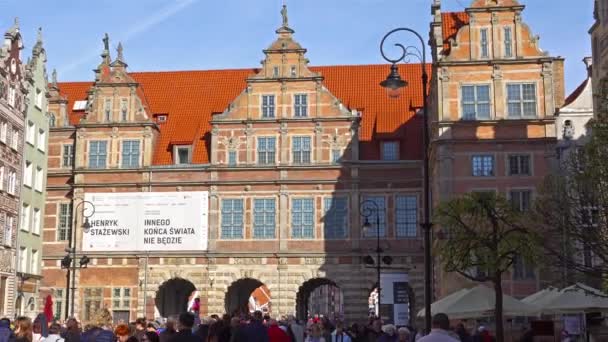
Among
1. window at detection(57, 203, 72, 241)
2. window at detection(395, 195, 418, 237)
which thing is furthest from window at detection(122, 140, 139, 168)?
window at detection(395, 195, 418, 237)

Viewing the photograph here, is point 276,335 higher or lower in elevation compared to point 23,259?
lower

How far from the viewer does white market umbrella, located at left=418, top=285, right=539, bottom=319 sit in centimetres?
2111

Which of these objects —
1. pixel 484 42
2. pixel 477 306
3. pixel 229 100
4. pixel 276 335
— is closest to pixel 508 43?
pixel 484 42

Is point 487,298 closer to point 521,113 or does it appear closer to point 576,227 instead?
point 576,227

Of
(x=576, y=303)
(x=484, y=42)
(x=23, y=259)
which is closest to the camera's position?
(x=576, y=303)

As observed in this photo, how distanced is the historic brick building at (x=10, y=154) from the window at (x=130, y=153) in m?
4.87

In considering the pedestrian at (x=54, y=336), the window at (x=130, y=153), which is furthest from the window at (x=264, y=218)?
the pedestrian at (x=54, y=336)

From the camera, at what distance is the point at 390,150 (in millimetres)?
40812

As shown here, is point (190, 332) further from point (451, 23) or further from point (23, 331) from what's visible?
point (451, 23)

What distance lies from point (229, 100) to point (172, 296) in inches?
404

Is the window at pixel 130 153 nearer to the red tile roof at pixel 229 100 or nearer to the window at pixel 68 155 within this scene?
the red tile roof at pixel 229 100

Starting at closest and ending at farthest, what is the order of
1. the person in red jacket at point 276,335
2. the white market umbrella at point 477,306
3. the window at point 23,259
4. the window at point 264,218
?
the person in red jacket at point 276,335
the white market umbrella at point 477,306
the window at point 23,259
the window at point 264,218

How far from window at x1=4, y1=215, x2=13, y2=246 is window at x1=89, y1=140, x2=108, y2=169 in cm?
540

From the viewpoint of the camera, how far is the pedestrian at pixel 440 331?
8.67 metres
